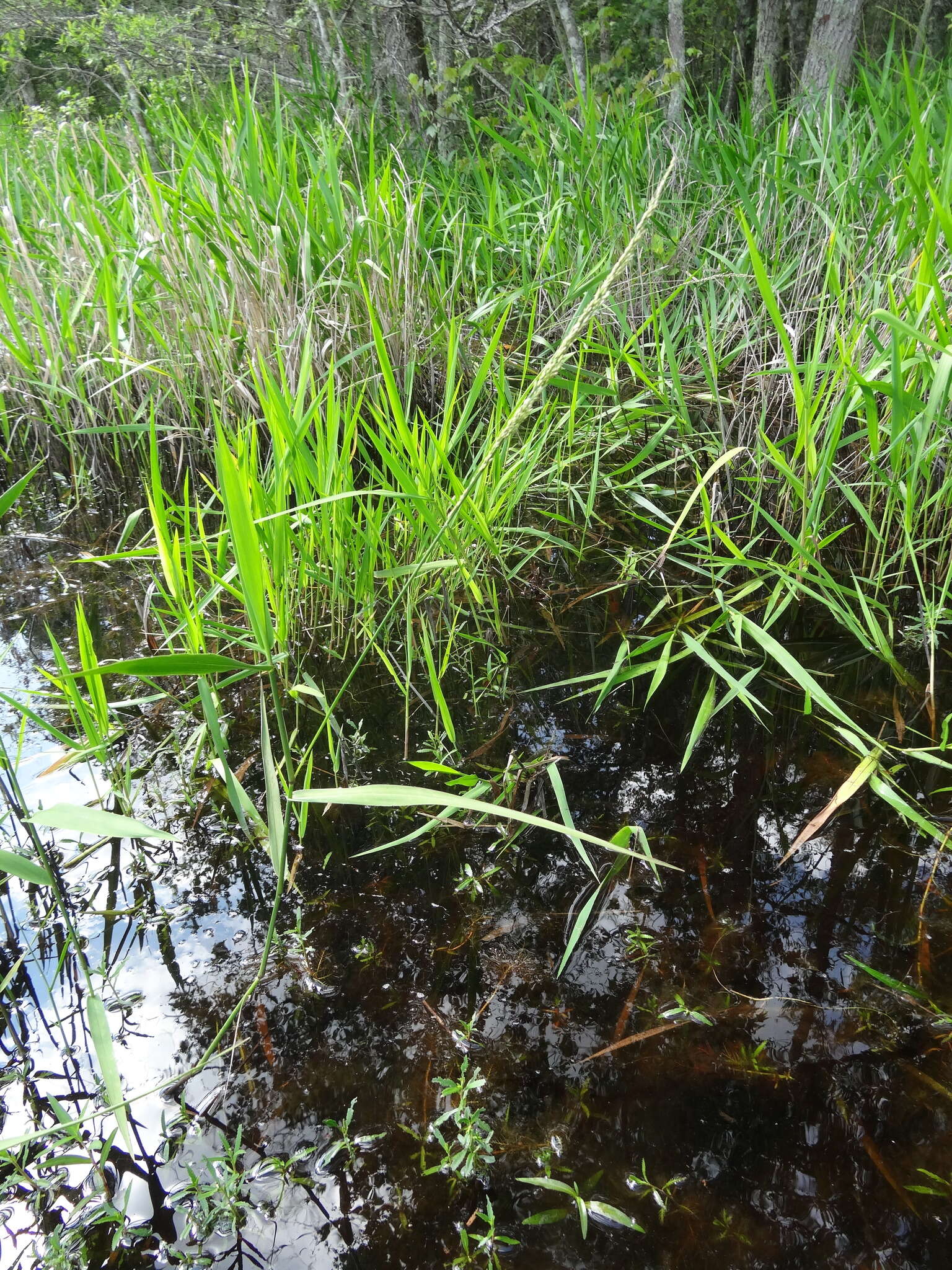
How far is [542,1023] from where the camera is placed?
0.97 metres

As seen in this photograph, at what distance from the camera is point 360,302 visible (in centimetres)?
232

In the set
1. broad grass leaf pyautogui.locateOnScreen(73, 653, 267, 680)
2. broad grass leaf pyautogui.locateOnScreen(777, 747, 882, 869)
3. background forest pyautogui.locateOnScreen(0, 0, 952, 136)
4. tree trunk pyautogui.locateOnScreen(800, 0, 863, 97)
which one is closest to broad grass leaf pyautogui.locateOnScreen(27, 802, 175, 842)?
broad grass leaf pyautogui.locateOnScreen(73, 653, 267, 680)

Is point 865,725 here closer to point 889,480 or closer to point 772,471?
point 889,480

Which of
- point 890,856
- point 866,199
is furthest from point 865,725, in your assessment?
point 866,199

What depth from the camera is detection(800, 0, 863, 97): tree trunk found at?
3.47 metres

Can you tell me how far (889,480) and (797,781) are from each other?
27.0 inches

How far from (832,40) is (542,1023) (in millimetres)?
4585

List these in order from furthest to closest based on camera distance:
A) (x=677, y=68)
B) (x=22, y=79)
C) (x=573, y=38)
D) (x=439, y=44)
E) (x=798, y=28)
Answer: (x=22, y=79), (x=798, y=28), (x=439, y=44), (x=573, y=38), (x=677, y=68)

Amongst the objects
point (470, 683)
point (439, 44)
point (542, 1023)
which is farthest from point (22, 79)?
point (542, 1023)

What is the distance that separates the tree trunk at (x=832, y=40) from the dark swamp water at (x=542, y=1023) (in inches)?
150

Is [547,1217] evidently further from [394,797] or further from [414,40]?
[414,40]

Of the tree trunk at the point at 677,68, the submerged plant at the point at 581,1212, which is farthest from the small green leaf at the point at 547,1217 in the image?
the tree trunk at the point at 677,68

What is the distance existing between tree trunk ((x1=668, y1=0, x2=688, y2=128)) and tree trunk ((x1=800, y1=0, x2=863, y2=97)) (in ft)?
2.03

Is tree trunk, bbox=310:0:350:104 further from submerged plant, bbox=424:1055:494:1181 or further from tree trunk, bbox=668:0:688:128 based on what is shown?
submerged plant, bbox=424:1055:494:1181
